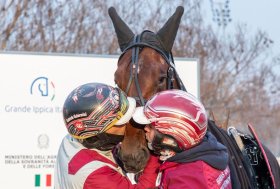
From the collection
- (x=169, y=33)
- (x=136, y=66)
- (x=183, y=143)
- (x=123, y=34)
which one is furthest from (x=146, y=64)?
(x=183, y=143)

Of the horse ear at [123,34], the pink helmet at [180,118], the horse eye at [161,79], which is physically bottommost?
the horse eye at [161,79]

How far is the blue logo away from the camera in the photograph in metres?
7.54

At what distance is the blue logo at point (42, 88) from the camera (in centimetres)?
754

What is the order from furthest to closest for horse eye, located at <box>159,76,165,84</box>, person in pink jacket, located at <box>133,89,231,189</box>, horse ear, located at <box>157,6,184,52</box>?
1. horse ear, located at <box>157,6,184,52</box>
2. horse eye, located at <box>159,76,165,84</box>
3. person in pink jacket, located at <box>133,89,231,189</box>

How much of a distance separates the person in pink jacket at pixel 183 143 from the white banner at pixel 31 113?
500 cm

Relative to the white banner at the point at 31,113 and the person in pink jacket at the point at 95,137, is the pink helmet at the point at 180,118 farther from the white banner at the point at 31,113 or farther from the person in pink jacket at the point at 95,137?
the white banner at the point at 31,113

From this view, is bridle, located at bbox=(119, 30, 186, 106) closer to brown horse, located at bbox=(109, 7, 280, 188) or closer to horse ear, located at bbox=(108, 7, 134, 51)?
brown horse, located at bbox=(109, 7, 280, 188)

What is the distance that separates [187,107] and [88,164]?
604mm

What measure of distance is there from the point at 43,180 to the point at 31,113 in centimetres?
81

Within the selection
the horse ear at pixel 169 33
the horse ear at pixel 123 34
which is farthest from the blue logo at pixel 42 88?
the horse ear at pixel 169 33

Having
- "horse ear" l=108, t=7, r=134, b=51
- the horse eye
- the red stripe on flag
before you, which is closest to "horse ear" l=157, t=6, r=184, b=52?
"horse ear" l=108, t=7, r=134, b=51

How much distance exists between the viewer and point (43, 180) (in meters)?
7.52

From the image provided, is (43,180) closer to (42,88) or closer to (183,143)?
(42,88)

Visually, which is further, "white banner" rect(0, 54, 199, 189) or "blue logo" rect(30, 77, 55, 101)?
"blue logo" rect(30, 77, 55, 101)
